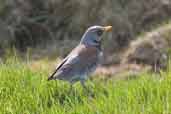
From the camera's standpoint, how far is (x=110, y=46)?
10.4 m

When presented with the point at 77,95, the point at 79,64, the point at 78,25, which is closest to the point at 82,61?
the point at 79,64

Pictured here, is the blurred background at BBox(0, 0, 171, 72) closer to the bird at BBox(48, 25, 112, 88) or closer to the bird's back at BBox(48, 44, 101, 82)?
the bird at BBox(48, 25, 112, 88)

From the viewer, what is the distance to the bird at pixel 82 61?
5.97 m

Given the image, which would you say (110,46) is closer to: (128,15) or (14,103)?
(128,15)

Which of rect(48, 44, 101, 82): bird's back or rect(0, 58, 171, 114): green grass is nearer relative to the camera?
rect(0, 58, 171, 114): green grass

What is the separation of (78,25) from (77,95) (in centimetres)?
502

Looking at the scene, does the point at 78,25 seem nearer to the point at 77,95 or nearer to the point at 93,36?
the point at 93,36

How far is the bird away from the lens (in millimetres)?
5973

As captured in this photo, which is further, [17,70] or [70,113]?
[17,70]

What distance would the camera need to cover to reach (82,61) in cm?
624

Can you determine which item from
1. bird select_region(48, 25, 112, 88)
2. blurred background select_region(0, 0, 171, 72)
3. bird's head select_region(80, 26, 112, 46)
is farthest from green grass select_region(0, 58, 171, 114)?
blurred background select_region(0, 0, 171, 72)

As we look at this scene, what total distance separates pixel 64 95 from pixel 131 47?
164 inches

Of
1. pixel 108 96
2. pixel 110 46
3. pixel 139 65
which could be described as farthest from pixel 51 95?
pixel 110 46

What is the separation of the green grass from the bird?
4.8 inches
